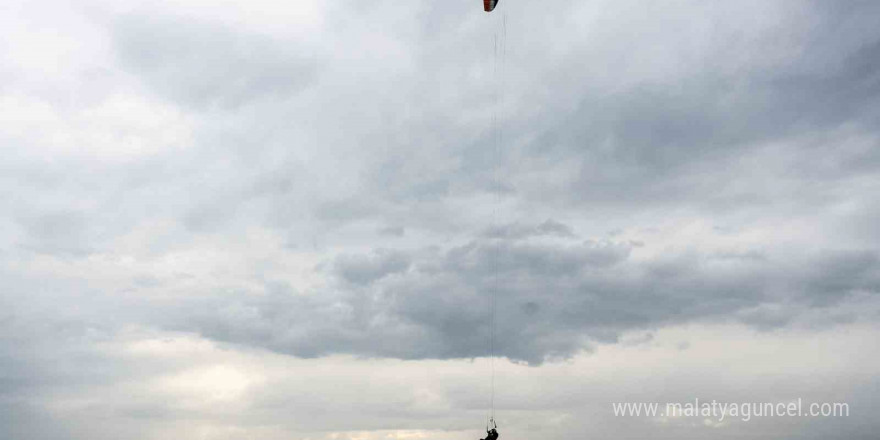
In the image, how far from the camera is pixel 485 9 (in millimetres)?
115625

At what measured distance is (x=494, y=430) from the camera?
118188mm

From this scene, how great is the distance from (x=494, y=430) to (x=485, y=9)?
55010mm

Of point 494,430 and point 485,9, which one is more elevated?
point 485,9
